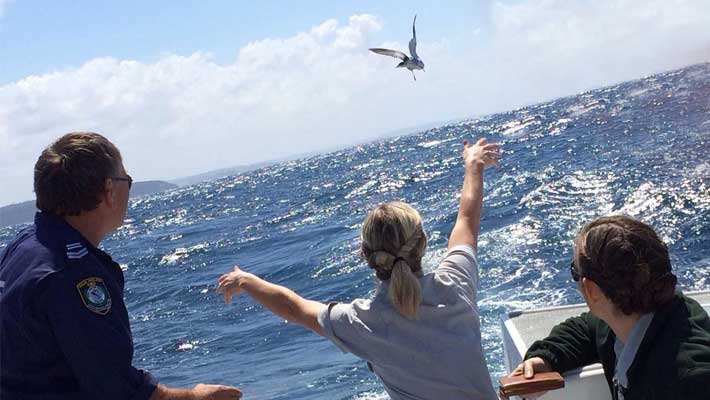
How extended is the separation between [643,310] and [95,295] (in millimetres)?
1563

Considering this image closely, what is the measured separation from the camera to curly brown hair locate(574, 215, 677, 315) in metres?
1.96

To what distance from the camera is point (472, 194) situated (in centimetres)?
284

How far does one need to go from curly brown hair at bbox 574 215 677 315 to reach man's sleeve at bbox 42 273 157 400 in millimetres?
1366

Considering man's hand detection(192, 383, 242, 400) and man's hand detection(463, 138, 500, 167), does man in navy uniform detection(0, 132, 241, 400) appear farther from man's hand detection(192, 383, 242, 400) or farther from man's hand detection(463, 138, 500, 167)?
man's hand detection(463, 138, 500, 167)

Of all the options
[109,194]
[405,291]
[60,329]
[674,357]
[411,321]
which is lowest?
[674,357]

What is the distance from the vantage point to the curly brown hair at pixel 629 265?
1956 millimetres

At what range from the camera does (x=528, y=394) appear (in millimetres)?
2275

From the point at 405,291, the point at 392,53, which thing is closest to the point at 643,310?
the point at 405,291

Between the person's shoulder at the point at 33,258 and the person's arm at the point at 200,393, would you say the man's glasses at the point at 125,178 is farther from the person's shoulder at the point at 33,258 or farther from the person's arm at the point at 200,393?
the person's arm at the point at 200,393

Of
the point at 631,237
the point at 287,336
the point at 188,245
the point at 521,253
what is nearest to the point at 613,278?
the point at 631,237

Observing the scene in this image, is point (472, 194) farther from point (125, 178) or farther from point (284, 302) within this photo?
point (125, 178)

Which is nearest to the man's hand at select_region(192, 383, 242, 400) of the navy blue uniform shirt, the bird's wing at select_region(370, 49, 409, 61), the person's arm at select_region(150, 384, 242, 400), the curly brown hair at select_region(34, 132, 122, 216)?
the person's arm at select_region(150, 384, 242, 400)

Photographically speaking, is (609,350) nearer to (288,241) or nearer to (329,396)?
(329,396)

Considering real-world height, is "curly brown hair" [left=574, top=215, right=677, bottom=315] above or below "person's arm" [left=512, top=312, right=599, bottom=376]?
above
